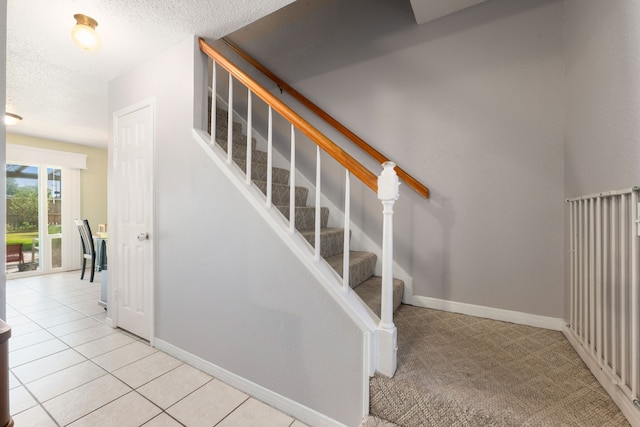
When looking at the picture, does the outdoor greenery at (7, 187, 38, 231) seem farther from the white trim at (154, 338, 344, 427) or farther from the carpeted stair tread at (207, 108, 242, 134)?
the white trim at (154, 338, 344, 427)

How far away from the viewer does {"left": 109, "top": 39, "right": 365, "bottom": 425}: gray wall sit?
4.71 feet

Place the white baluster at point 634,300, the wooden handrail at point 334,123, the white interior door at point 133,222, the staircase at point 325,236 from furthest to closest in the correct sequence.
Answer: the white interior door at point 133,222 → the wooden handrail at point 334,123 → the staircase at point 325,236 → the white baluster at point 634,300

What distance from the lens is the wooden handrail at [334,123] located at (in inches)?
84.2

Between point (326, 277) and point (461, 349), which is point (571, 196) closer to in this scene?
point (461, 349)

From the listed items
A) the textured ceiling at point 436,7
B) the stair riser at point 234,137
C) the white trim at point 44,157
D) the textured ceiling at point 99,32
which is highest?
the textured ceiling at point 436,7

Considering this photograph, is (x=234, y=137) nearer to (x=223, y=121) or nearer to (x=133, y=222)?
(x=223, y=121)

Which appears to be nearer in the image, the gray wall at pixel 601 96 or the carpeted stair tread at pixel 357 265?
the gray wall at pixel 601 96

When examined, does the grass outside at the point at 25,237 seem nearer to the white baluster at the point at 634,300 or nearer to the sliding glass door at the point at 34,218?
the sliding glass door at the point at 34,218

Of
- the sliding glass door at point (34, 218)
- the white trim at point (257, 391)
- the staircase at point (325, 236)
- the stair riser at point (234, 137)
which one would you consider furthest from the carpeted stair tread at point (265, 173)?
the sliding glass door at point (34, 218)

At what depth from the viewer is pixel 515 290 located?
1939 mm

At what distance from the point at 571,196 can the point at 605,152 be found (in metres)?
0.46

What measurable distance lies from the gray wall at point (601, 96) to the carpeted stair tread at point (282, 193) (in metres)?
2.00

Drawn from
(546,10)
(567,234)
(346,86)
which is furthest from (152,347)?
(546,10)

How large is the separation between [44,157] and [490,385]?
685cm
